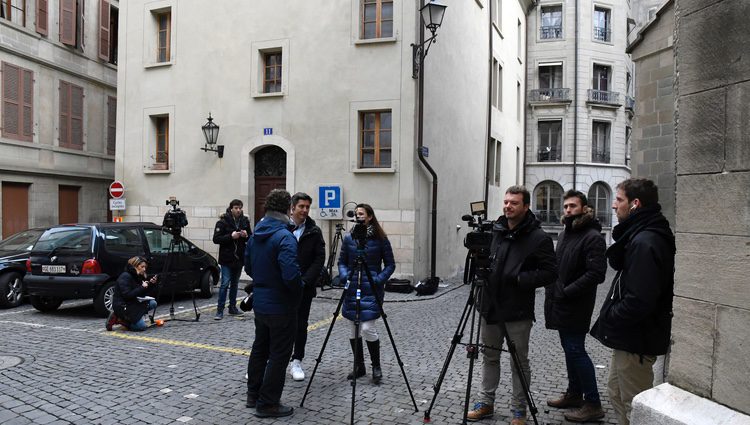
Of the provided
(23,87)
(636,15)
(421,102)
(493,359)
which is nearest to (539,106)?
(636,15)

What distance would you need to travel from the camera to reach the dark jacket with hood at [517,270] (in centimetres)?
419

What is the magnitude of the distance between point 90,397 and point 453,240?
39.8ft

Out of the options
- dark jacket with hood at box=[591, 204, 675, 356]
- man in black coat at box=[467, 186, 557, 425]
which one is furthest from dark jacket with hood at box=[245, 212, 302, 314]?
dark jacket with hood at box=[591, 204, 675, 356]

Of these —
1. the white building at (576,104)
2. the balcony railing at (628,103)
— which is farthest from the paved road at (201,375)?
the balcony railing at (628,103)

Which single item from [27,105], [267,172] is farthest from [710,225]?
[27,105]

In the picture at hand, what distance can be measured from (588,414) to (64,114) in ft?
65.3

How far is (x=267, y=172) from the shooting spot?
48.9 feet

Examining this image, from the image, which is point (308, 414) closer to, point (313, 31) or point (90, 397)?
point (90, 397)

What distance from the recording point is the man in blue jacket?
457 cm

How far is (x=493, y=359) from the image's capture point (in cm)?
446

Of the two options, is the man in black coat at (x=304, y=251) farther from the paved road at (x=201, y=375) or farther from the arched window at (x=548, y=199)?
the arched window at (x=548, y=199)

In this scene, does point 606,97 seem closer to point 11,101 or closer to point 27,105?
point 27,105

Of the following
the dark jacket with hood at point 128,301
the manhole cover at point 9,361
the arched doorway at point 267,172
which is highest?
the arched doorway at point 267,172

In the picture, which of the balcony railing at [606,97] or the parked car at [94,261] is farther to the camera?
the balcony railing at [606,97]
